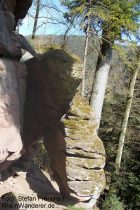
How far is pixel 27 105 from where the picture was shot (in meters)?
10.6

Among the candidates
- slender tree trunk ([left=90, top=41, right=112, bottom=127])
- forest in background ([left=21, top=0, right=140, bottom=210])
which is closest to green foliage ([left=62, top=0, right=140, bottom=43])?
forest in background ([left=21, top=0, right=140, bottom=210])

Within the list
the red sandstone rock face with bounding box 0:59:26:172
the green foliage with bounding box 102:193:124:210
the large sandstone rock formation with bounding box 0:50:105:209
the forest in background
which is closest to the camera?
the red sandstone rock face with bounding box 0:59:26:172

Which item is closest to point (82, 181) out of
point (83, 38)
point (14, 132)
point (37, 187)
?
point (37, 187)

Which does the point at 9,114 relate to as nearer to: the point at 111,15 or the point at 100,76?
the point at 100,76

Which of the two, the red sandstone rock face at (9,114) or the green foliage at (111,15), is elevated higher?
the green foliage at (111,15)

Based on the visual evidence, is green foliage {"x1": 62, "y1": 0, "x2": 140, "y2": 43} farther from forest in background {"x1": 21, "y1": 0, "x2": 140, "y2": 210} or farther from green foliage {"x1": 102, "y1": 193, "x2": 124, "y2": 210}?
green foliage {"x1": 102, "y1": 193, "x2": 124, "y2": 210}

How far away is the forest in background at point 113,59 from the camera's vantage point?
490 inches

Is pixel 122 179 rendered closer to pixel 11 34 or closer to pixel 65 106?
pixel 65 106

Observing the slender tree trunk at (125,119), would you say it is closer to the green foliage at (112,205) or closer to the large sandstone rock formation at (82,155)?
the green foliage at (112,205)

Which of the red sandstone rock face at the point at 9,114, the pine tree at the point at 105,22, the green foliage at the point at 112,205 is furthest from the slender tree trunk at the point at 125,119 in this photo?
the red sandstone rock face at the point at 9,114

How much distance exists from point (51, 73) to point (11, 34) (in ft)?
4.54

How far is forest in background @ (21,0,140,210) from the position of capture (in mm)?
12453

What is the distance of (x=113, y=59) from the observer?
52.1ft

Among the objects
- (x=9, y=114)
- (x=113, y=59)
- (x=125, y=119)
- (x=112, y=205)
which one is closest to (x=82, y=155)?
(x=9, y=114)
